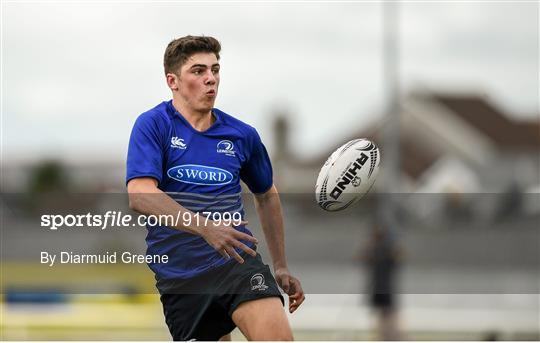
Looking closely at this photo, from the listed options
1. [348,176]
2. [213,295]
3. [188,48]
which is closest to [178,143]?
[188,48]

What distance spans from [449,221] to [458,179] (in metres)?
15.9

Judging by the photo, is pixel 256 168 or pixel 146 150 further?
pixel 256 168

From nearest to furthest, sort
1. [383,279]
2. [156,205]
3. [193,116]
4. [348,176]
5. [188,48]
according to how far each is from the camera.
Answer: [156,205] → [188,48] → [193,116] → [348,176] → [383,279]

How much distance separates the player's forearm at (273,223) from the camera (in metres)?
6.06

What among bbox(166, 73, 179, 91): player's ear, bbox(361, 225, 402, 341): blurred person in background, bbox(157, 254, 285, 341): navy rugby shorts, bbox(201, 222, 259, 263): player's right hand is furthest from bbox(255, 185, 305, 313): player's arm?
bbox(361, 225, 402, 341): blurred person in background

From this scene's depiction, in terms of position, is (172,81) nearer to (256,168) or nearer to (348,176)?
(256,168)

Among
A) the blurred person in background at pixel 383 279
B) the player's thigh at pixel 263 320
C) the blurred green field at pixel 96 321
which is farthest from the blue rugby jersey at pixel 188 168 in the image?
the blurred person in background at pixel 383 279

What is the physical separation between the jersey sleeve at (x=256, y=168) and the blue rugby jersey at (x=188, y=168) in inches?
Result: 1.0

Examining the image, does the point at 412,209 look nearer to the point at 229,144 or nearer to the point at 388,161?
the point at 388,161

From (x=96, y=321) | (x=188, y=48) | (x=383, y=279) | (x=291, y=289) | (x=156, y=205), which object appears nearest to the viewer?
(x=156, y=205)

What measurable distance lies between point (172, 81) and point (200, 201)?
62 centimetres

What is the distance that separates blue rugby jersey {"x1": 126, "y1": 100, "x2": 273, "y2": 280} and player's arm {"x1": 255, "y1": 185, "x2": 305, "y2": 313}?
32 cm

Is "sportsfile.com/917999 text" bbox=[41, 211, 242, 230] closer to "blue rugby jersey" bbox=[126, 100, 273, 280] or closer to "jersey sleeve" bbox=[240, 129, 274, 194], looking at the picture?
"blue rugby jersey" bbox=[126, 100, 273, 280]

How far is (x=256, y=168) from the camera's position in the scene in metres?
5.92
